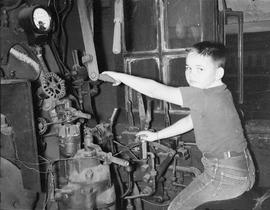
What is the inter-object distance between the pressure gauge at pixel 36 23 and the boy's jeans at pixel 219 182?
1619 mm

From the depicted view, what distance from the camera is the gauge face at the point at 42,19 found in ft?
7.71

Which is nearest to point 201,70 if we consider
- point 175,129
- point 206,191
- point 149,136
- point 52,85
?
point 175,129

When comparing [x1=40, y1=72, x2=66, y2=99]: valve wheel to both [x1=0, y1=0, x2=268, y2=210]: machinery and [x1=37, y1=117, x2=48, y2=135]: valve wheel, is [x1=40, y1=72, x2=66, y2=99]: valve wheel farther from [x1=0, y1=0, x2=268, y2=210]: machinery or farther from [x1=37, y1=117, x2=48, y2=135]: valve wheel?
[x1=37, y1=117, x2=48, y2=135]: valve wheel

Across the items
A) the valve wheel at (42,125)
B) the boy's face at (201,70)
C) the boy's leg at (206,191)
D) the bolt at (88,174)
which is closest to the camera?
the boy's face at (201,70)

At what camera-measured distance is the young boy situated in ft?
5.95

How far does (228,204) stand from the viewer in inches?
120

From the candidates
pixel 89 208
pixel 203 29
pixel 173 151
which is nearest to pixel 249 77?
pixel 203 29

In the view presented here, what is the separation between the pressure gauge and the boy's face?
1274 millimetres

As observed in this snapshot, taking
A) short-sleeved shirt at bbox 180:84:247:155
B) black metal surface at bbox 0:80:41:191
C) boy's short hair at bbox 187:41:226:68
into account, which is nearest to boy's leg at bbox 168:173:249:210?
short-sleeved shirt at bbox 180:84:247:155

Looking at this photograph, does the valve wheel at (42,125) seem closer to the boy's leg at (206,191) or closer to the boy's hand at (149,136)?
the boy's hand at (149,136)

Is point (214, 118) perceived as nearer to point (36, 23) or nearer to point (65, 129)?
point (65, 129)

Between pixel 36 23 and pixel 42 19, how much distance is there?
101 mm

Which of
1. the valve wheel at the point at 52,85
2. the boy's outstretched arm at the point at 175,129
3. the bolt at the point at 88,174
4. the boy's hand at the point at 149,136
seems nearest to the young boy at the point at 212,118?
the boy's outstretched arm at the point at 175,129

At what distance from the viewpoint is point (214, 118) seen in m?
1.82
